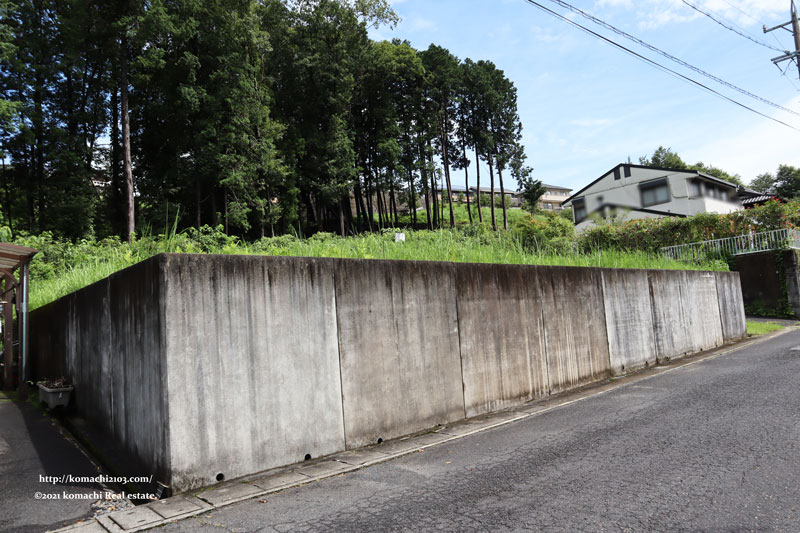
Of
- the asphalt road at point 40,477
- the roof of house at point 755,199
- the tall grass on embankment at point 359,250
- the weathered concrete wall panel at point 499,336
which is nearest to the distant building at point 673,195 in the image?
the roof of house at point 755,199

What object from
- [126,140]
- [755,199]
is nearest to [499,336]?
[126,140]

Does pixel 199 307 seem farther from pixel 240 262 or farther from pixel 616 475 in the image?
pixel 616 475

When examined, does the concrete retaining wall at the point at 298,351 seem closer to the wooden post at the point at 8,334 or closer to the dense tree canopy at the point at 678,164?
the wooden post at the point at 8,334

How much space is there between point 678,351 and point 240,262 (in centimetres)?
930

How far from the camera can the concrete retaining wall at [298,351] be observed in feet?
11.4

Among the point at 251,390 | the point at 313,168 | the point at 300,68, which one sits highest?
the point at 300,68

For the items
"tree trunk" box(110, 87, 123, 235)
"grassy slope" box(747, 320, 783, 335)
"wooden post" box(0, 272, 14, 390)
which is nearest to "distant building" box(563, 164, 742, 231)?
"grassy slope" box(747, 320, 783, 335)

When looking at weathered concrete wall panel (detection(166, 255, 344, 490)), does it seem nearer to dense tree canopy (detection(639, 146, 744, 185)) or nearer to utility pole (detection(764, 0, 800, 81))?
utility pole (detection(764, 0, 800, 81))

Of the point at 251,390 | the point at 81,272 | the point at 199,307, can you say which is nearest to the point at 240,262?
the point at 199,307

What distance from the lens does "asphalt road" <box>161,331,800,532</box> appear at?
2.69 m

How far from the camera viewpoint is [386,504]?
10.1 ft

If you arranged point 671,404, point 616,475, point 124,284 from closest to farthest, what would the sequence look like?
1. point 616,475
2. point 124,284
3. point 671,404

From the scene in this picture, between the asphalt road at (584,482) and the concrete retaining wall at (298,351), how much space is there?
58 centimetres

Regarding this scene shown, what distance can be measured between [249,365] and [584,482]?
2.71 meters
